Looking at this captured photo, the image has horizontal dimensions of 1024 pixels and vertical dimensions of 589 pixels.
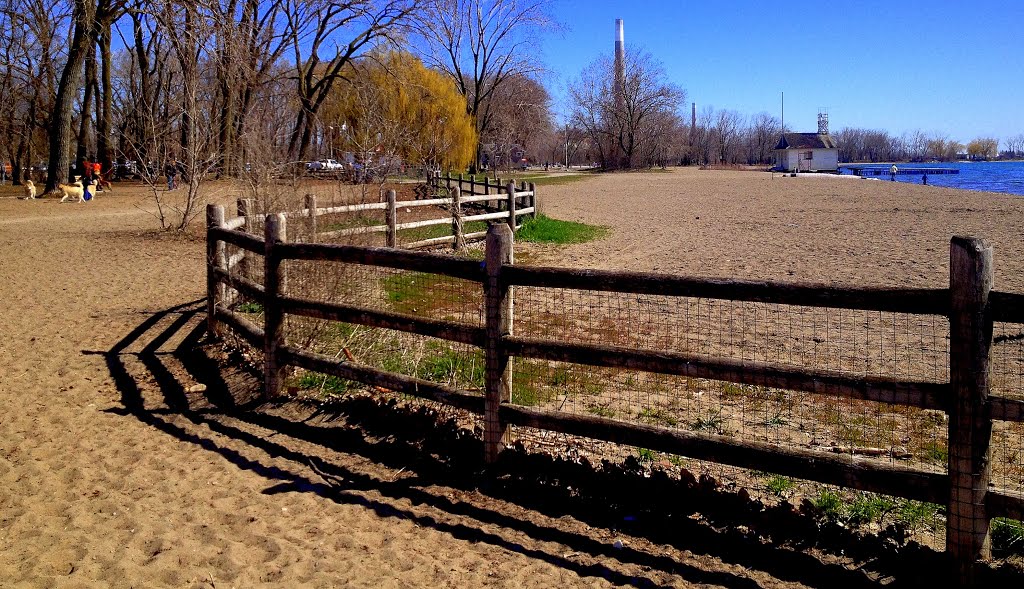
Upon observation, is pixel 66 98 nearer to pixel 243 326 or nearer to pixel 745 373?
Answer: pixel 243 326

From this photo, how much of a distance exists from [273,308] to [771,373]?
4128 millimetres

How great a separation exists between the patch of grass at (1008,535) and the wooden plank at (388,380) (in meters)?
2.93

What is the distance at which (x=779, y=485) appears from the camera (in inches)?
197

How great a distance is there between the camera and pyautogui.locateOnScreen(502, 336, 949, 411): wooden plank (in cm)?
396

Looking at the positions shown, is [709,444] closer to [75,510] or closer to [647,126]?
[75,510]

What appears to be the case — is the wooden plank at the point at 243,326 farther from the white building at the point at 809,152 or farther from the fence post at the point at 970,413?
the white building at the point at 809,152

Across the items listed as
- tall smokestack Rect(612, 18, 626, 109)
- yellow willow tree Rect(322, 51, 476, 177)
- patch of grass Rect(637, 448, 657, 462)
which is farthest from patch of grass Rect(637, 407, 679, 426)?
tall smokestack Rect(612, 18, 626, 109)

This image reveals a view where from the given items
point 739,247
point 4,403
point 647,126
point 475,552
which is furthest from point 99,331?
point 647,126

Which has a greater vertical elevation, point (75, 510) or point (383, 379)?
point (383, 379)

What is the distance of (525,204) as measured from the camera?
25.5 metres

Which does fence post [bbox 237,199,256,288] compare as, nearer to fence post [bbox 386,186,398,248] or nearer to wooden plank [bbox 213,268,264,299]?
wooden plank [bbox 213,268,264,299]

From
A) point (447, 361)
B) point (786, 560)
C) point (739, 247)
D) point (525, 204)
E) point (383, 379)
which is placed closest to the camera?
point (786, 560)

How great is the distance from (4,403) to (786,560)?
598cm

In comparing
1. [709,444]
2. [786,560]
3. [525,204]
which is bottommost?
[786,560]
